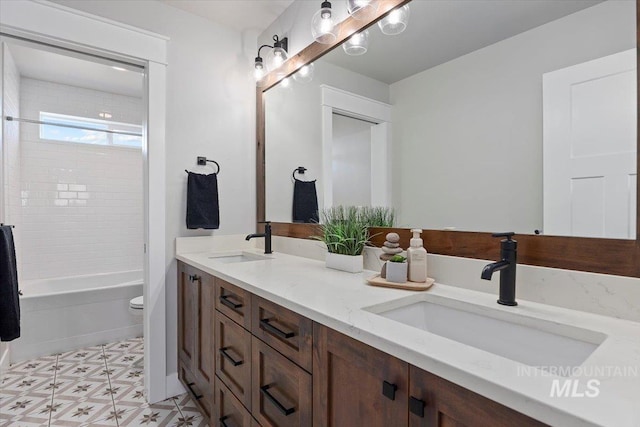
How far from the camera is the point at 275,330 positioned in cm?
110

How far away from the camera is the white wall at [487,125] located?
95 cm

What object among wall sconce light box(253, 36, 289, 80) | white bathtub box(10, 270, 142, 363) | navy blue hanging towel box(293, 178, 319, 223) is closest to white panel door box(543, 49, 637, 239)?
navy blue hanging towel box(293, 178, 319, 223)

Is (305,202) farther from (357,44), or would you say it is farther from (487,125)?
(487,125)

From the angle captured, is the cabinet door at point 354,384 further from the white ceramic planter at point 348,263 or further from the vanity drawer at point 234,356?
the white ceramic planter at point 348,263

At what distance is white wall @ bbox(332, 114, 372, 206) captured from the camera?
1604mm

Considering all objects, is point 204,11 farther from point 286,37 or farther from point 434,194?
point 434,194

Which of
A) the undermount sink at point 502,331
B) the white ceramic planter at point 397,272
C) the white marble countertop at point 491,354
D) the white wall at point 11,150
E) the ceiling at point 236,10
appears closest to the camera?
the white marble countertop at point 491,354

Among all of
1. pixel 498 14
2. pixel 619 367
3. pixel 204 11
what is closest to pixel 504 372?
pixel 619 367

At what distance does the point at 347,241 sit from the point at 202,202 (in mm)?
1122

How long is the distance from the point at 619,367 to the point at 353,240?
0.99 m

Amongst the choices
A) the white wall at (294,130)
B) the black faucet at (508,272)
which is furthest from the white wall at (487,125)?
the white wall at (294,130)

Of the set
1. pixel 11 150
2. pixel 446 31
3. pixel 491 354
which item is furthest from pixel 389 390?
pixel 11 150

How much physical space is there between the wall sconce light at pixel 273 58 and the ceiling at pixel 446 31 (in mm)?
658
